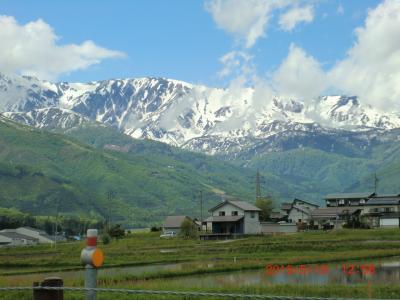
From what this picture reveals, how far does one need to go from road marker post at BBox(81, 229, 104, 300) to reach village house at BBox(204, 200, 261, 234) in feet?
306

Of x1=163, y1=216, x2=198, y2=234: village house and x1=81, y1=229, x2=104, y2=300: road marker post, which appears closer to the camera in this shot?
x1=81, y1=229, x2=104, y2=300: road marker post

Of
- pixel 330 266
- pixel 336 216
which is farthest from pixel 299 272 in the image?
pixel 336 216

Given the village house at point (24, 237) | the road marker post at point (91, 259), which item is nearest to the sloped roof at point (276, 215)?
the village house at point (24, 237)

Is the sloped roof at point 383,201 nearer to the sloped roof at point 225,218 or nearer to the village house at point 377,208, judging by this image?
the village house at point 377,208

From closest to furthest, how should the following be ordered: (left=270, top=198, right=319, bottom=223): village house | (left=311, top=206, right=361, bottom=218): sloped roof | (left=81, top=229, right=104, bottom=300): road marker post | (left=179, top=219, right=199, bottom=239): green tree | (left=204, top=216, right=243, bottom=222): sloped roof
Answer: (left=81, top=229, right=104, bottom=300): road marker post
(left=179, top=219, right=199, bottom=239): green tree
(left=204, top=216, right=243, bottom=222): sloped roof
(left=311, top=206, right=361, bottom=218): sloped roof
(left=270, top=198, right=319, bottom=223): village house

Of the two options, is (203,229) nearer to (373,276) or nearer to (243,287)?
(373,276)

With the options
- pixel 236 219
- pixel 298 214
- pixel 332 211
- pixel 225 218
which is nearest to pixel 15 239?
pixel 225 218

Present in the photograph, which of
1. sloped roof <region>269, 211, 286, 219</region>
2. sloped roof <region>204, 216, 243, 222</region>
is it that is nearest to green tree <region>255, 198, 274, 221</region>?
sloped roof <region>269, 211, 286, 219</region>

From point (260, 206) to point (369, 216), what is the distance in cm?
2217

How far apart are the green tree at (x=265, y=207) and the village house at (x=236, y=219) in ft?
39.1

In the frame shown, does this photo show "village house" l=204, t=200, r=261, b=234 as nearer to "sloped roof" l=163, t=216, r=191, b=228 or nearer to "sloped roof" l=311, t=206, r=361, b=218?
"sloped roof" l=163, t=216, r=191, b=228

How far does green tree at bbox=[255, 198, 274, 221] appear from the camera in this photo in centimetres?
11669

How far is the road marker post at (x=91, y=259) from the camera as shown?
27.1 ft

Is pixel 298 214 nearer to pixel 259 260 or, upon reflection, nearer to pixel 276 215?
pixel 276 215
